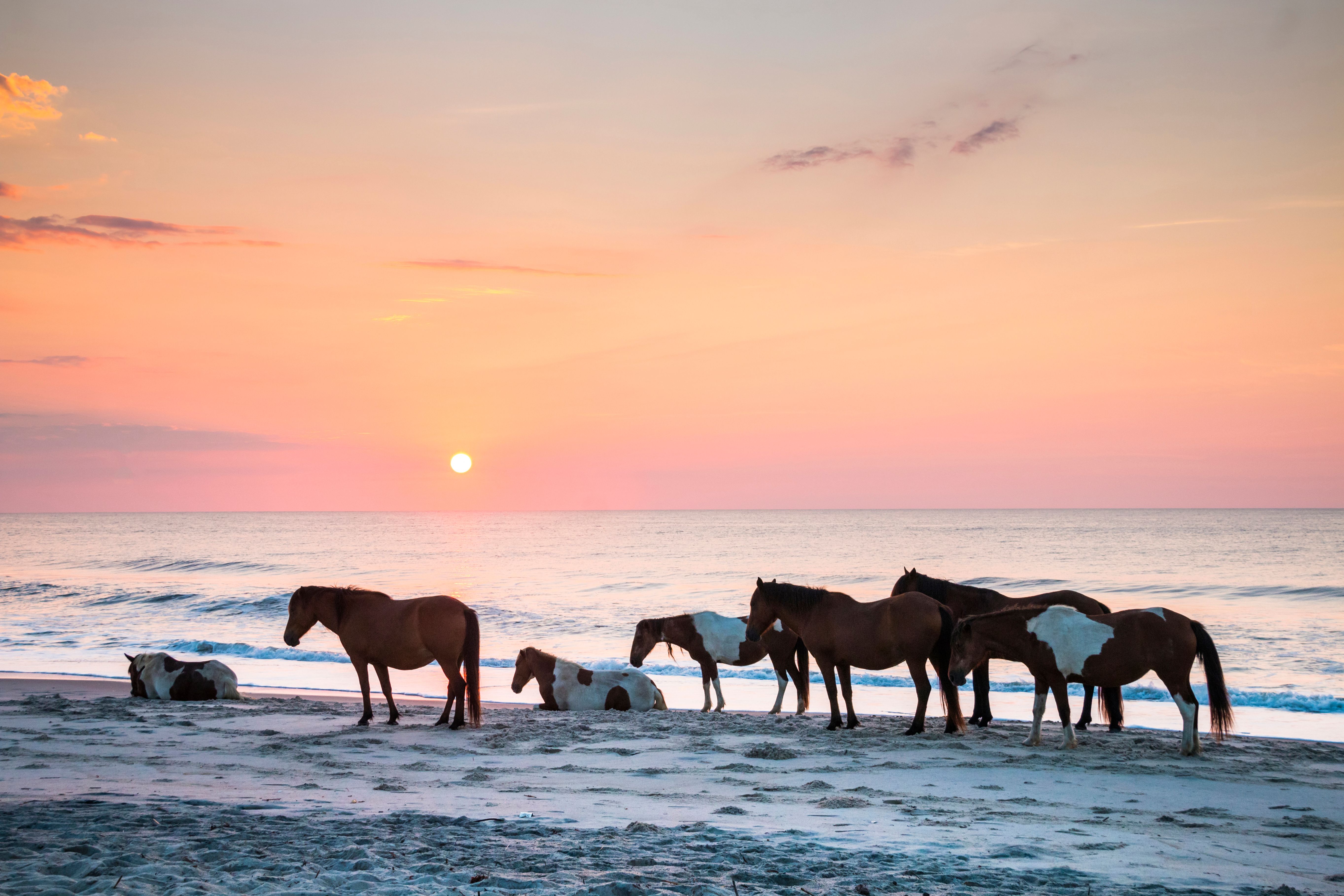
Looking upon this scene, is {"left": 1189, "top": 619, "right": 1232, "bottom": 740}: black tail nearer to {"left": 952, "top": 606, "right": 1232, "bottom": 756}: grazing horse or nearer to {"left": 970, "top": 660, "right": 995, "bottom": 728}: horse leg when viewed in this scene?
{"left": 952, "top": 606, "right": 1232, "bottom": 756}: grazing horse

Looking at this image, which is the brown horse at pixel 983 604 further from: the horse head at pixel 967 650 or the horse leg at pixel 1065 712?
the horse leg at pixel 1065 712

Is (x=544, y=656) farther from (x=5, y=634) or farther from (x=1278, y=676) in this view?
(x=5, y=634)

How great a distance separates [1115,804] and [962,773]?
1427 mm

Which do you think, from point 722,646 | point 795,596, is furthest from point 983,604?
point 722,646

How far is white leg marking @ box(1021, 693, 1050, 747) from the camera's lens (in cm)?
901

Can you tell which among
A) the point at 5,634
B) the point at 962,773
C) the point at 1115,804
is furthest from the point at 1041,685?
the point at 5,634

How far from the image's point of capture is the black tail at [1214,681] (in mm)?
8594

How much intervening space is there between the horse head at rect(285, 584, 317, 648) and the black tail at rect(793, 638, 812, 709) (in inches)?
253

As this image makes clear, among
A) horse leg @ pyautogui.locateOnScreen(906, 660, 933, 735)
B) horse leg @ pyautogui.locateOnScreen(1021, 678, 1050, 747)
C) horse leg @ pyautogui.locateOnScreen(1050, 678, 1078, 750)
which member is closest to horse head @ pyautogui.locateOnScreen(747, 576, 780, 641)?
horse leg @ pyautogui.locateOnScreen(906, 660, 933, 735)

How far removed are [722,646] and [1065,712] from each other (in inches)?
201

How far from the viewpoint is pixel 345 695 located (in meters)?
14.0

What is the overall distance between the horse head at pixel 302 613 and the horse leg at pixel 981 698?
8293 mm

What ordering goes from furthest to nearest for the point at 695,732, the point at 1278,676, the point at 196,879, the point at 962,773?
the point at 1278,676 → the point at 695,732 → the point at 962,773 → the point at 196,879

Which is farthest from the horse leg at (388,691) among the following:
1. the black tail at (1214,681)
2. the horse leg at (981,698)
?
the black tail at (1214,681)
